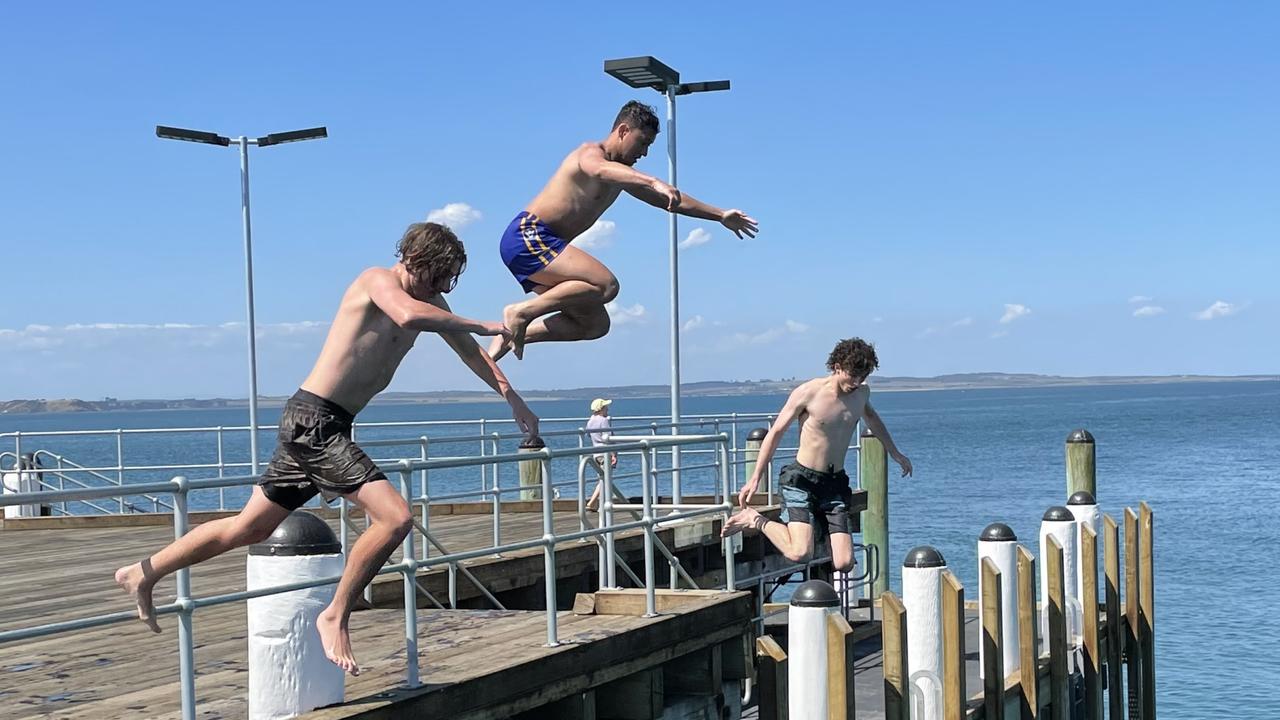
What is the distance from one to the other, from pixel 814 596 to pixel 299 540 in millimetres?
2789

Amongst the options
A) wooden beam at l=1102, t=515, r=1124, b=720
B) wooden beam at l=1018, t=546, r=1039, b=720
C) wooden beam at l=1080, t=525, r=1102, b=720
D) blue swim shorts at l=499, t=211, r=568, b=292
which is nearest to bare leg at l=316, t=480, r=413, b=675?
blue swim shorts at l=499, t=211, r=568, b=292

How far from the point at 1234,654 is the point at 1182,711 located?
4.42 meters

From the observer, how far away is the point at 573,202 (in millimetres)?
7246

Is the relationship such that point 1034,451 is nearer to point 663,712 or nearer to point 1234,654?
point 1234,654

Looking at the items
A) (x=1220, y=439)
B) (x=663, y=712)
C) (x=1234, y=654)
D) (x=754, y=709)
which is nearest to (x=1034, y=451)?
(x=1220, y=439)

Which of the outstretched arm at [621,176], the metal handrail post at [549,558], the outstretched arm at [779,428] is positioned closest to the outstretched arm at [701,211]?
the outstretched arm at [621,176]

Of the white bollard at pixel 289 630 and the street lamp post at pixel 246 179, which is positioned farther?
the street lamp post at pixel 246 179

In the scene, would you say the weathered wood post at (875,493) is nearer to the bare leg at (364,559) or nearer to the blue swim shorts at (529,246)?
the blue swim shorts at (529,246)

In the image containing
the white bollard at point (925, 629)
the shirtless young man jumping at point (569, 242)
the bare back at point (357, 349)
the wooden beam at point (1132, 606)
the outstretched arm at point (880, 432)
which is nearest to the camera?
the bare back at point (357, 349)

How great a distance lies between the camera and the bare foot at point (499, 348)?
23.9ft

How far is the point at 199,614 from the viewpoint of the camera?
941 cm

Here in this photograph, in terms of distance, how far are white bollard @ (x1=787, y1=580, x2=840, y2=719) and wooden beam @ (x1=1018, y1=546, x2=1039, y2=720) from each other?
3.76 m

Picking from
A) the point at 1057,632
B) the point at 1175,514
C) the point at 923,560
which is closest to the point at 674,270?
the point at 1057,632

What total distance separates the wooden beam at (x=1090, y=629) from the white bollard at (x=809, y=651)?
19.5ft
